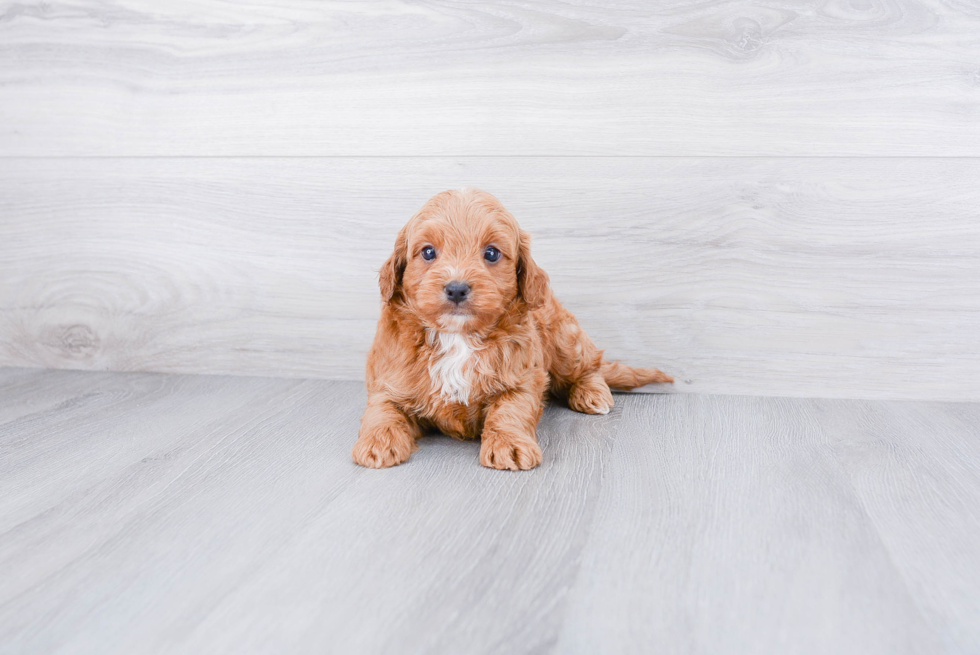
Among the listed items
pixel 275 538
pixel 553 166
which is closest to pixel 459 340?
pixel 275 538

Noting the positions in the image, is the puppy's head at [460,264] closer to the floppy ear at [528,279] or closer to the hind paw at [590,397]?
the floppy ear at [528,279]

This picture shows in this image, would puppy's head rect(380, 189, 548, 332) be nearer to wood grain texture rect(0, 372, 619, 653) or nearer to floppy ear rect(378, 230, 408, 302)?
floppy ear rect(378, 230, 408, 302)

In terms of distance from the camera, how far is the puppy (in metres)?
1.69

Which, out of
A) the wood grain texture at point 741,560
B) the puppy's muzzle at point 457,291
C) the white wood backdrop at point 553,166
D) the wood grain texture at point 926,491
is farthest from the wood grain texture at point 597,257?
the puppy's muzzle at point 457,291

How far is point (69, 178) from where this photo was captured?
263 centimetres

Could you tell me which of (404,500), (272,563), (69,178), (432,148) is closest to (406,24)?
(432,148)

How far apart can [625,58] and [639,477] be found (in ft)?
4.35

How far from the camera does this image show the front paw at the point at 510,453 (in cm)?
167

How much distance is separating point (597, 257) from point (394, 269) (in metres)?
0.80

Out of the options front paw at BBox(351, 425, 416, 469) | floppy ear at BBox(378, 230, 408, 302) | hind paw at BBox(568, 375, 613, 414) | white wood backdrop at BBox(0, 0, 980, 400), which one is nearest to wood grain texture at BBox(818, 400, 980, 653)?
white wood backdrop at BBox(0, 0, 980, 400)

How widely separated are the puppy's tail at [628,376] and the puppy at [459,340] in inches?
14.8

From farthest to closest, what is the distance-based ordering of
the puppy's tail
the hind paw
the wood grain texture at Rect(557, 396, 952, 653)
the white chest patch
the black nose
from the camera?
the puppy's tail < the hind paw < the white chest patch < the black nose < the wood grain texture at Rect(557, 396, 952, 653)

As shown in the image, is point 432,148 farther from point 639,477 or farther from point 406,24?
point 639,477

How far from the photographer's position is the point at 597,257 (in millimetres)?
2346
